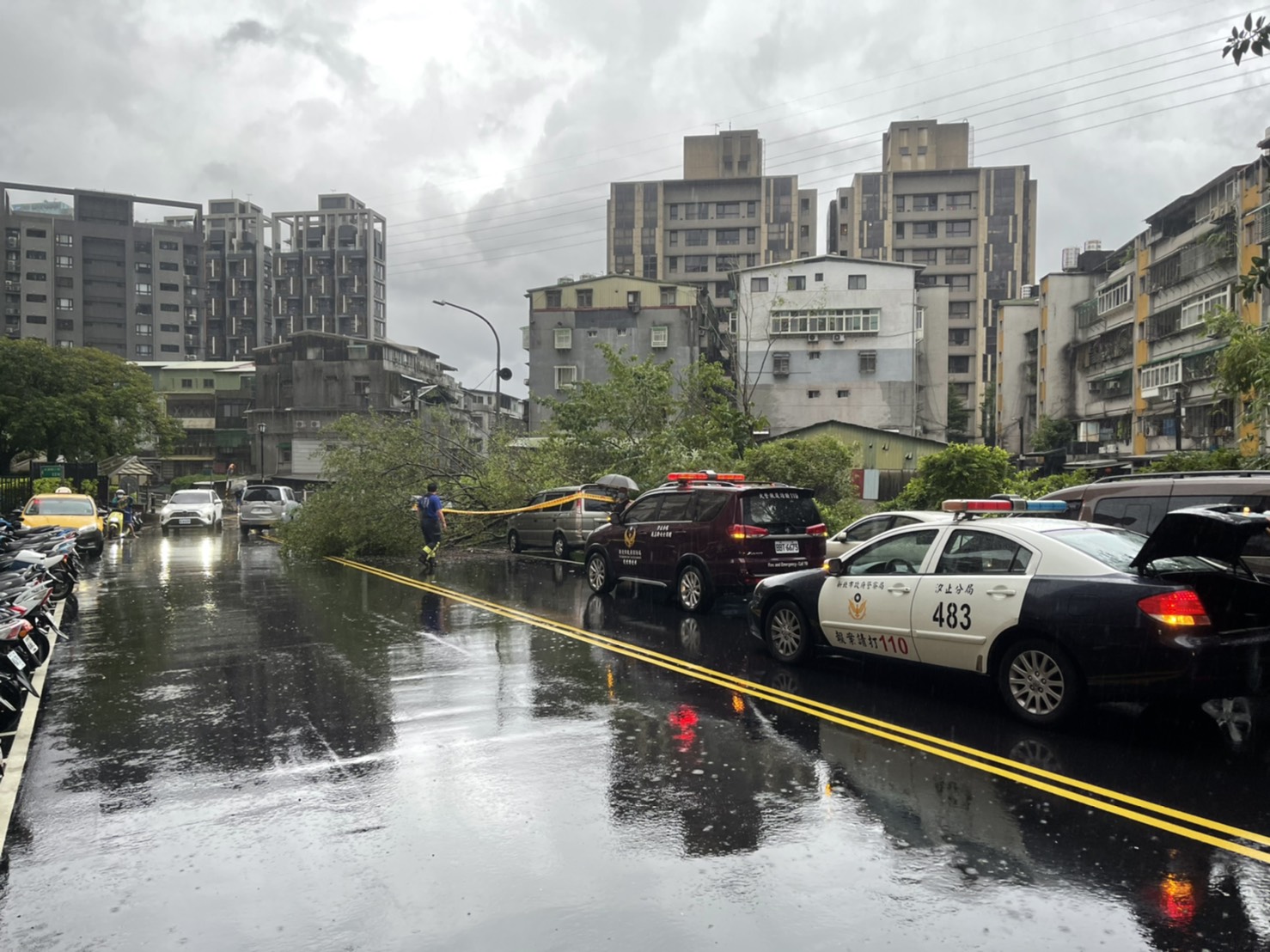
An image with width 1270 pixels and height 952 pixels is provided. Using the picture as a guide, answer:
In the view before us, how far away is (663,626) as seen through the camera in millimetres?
12203

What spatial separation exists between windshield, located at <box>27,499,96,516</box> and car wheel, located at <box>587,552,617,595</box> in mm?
14134

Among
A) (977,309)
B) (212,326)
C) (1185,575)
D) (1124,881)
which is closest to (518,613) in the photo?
(1185,575)

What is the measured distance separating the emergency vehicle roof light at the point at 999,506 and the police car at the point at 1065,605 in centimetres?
3

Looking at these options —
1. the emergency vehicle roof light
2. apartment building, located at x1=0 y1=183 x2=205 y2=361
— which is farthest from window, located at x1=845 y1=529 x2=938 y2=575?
apartment building, located at x1=0 y1=183 x2=205 y2=361

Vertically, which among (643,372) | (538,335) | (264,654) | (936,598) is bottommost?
(264,654)

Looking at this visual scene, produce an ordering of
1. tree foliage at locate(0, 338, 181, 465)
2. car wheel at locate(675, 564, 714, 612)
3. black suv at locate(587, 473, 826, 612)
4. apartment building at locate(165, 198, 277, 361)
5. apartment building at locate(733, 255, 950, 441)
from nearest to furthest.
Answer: black suv at locate(587, 473, 826, 612), car wheel at locate(675, 564, 714, 612), tree foliage at locate(0, 338, 181, 465), apartment building at locate(733, 255, 950, 441), apartment building at locate(165, 198, 277, 361)

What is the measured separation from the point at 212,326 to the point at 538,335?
74257mm

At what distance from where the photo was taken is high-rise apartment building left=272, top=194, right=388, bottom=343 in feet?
411

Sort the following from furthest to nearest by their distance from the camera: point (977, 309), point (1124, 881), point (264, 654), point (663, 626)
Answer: point (977, 309) < point (663, 626) < point (264, 654) < point (1124, 881)

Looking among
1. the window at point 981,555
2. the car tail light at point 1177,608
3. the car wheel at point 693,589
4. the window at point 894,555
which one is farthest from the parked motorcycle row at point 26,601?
the car tail light at point 1177,608

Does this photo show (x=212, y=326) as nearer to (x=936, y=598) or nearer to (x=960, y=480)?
(x=960, y=480)

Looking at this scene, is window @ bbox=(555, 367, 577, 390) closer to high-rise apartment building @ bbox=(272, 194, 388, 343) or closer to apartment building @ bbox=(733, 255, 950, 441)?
apartment building @ bbox=(733, 255, 950, 441)

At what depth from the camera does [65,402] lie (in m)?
52.3

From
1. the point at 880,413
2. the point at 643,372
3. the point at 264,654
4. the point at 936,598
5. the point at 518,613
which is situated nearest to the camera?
the point at 936,598
